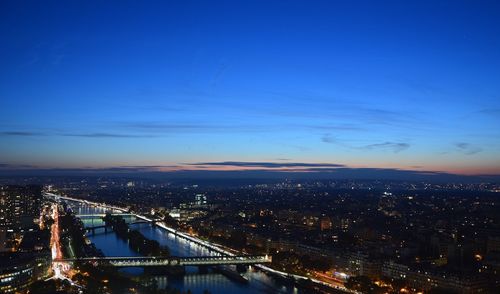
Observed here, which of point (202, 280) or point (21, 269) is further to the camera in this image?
point (202, 280)

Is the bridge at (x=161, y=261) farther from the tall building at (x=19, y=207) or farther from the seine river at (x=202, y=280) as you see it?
the tall building at (x=19, y=207)

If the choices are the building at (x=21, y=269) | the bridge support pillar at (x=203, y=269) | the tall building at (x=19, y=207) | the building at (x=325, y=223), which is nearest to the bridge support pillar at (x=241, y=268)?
the bridge support pillar at (x=203, y=269)

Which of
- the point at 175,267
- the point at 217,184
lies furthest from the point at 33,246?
the point at 217,184

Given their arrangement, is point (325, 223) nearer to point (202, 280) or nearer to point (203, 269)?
point (203, 269)

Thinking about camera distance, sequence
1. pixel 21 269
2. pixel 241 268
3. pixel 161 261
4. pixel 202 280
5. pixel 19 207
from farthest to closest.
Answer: pixel 19 207 → pixel 241 268 → pixel 161 261 → pixel 202 280 → pixel 21 269

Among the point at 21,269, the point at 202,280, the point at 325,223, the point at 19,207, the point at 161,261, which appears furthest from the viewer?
the point at 325,223

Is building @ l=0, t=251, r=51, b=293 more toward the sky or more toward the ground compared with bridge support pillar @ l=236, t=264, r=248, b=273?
more toward the sky

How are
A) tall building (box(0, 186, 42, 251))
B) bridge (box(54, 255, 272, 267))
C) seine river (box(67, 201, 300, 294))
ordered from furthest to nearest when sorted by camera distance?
tall building (box(0, 186, 42, 251)) → bridge (box(54, 255, 272, 267)) → seine river (box(67, 201, 300, 294))

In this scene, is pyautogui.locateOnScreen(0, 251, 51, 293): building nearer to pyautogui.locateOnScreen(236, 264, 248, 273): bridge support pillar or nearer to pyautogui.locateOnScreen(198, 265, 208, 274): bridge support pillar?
pyautogui.locateOnScreen(198, 265, 208, 274): bridge support pillar

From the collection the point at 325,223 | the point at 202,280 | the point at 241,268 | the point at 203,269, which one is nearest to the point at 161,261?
the point at 203,269

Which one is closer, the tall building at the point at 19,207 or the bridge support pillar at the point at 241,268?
the bridge support pillar at the point at 241,268

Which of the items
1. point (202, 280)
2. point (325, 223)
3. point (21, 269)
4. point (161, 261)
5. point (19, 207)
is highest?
point (19, 207)

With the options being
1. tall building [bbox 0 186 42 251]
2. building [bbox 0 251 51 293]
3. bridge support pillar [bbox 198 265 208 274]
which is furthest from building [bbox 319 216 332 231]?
building [bbox 0 251 51 293]
